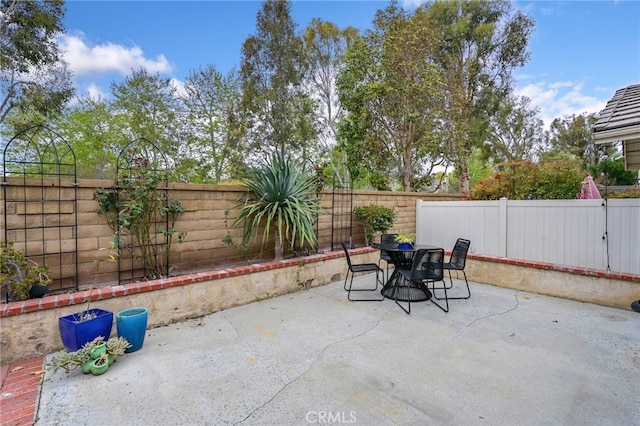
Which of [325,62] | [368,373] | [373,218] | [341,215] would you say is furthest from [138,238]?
[325,62]

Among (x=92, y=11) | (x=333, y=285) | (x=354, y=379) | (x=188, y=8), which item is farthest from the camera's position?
(x=92, y=11)

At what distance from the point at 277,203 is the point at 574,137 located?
25.5 meters

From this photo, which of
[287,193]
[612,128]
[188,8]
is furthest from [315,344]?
[188,8]

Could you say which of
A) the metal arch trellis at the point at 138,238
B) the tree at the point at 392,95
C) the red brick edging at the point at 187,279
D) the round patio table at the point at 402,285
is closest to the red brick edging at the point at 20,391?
the red brick edging at the point at 187,279

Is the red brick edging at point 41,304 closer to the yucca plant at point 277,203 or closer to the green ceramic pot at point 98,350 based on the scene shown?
the green ceramic pot at point 98,350

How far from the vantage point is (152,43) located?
10.0 meters

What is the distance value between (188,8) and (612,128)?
7.33m

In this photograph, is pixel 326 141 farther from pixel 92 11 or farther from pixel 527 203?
pixel 527 203

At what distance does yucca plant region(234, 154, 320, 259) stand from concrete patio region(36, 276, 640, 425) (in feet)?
4.20

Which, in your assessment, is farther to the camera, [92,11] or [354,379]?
[92,11]

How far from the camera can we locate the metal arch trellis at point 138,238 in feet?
11.7

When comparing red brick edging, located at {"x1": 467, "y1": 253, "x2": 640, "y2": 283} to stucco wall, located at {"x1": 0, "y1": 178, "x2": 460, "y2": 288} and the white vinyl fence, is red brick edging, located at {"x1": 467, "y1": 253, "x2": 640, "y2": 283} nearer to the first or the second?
the white vinyl fence

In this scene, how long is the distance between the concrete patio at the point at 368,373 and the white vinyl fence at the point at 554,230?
1.19 m

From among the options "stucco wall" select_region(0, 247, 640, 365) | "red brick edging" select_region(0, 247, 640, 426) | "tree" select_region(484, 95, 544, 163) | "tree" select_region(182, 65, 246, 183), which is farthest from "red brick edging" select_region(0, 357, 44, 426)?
"tree" select_region(484, 95, 544, 163)
